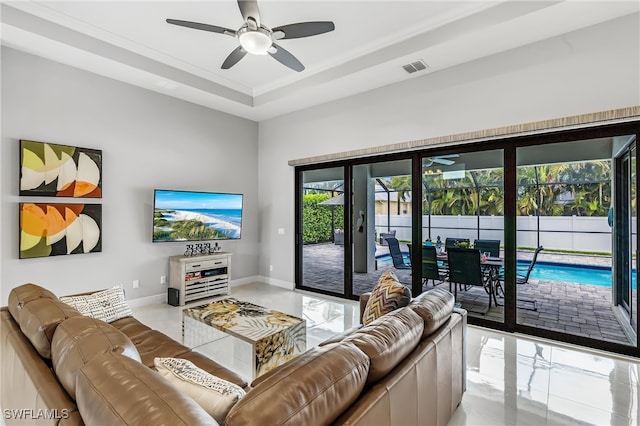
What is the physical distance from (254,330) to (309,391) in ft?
5.29

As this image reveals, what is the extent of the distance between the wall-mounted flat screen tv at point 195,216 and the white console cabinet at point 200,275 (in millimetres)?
332

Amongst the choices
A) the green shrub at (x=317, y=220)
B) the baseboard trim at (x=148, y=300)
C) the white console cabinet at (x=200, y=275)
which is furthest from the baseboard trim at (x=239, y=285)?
the green shrub at (x=317, y=220)

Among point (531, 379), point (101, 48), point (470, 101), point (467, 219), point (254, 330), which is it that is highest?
point (101, 48)

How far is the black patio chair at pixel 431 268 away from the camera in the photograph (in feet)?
13.8

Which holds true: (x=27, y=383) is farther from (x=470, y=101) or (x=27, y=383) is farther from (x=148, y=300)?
(x=470, y=101)

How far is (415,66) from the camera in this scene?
3928mm

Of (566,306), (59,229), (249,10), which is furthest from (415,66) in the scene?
(59,229)

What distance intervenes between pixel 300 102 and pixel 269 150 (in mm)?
1250

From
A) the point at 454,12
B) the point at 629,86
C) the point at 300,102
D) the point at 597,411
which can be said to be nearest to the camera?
the point at 597,411

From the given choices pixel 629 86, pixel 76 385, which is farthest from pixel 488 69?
pixel 76 385

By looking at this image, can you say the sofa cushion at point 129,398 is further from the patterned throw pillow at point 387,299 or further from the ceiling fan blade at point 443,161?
the ceiling fan blade at point 443,161

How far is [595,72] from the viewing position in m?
3.11

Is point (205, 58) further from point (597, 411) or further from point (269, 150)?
point (597, 411)

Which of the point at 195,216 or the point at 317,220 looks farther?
the point at 317,220
